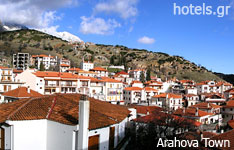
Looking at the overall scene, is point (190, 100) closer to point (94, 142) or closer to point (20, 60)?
point (94, 142)

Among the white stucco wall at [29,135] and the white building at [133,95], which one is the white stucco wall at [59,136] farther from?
the white building at [133,95]

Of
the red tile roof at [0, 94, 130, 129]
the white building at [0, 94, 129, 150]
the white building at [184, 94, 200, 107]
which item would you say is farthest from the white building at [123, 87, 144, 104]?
the white building at [0, 94, 129, 150]

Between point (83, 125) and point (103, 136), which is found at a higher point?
point (83, 125)

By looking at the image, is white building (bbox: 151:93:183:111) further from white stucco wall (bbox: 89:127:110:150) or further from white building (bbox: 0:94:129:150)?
white building (bbox: 0:94:129:150)

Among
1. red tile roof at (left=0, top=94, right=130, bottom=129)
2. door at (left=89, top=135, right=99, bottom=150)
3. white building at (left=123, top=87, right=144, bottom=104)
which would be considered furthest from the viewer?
white building at (left=123, top=87, right=144, bottom=104)

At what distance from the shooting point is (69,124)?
11094mm

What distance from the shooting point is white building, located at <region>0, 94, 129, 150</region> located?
1080 cm

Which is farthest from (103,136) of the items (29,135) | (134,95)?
(134,95)

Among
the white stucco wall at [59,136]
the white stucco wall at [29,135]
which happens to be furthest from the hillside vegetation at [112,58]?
the white stucco wall at [59,136]

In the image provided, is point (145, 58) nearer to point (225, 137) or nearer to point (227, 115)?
point (227, 115)

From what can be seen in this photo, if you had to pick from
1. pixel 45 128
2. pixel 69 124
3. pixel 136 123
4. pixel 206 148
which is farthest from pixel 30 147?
pixel 136 123

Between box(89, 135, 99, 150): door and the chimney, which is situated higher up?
the chimney

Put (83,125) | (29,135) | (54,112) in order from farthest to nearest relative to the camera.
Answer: (54,112) → (29,135) → (83,125)

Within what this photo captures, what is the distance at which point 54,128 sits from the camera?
39.1ft
